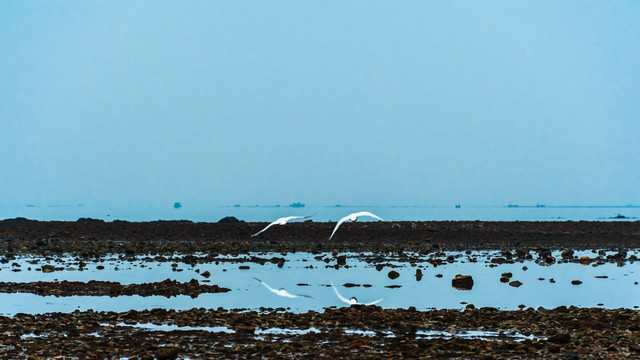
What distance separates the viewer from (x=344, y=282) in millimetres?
30656

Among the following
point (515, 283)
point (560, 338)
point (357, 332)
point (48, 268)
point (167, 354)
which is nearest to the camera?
point (167, 354)

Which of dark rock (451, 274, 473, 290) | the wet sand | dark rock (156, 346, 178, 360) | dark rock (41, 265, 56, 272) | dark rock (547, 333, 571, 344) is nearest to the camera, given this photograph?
dark rock (156, 346, 178, 360)

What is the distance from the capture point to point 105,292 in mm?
26672

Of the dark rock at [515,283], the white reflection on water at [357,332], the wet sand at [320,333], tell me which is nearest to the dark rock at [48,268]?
the wet sand at [320,333]

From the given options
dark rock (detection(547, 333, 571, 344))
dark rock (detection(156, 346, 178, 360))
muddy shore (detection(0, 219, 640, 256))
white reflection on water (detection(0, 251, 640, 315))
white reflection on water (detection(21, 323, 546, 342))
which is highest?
muddy shore (detection(0, 219, 640, 256))

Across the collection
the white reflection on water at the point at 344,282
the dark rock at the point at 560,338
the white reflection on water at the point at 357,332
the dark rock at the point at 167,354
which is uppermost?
the white reflection on water at the point at 344,282

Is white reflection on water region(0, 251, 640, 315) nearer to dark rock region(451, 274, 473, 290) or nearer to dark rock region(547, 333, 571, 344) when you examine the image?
dark rock region(451, 274, 473, 290)

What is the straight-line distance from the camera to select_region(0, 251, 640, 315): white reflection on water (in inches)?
947

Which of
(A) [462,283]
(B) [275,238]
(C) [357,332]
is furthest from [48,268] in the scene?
(B) [275,238]

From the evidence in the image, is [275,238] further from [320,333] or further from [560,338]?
[560,338]

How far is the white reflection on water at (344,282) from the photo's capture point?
78.9 feet

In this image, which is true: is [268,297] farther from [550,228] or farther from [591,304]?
[550,228]

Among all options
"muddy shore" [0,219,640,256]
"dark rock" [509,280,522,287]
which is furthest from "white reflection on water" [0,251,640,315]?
"muddy shore" [0,219,640,256]

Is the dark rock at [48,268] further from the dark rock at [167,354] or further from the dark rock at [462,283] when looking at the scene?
the dark rock at [167,354]
